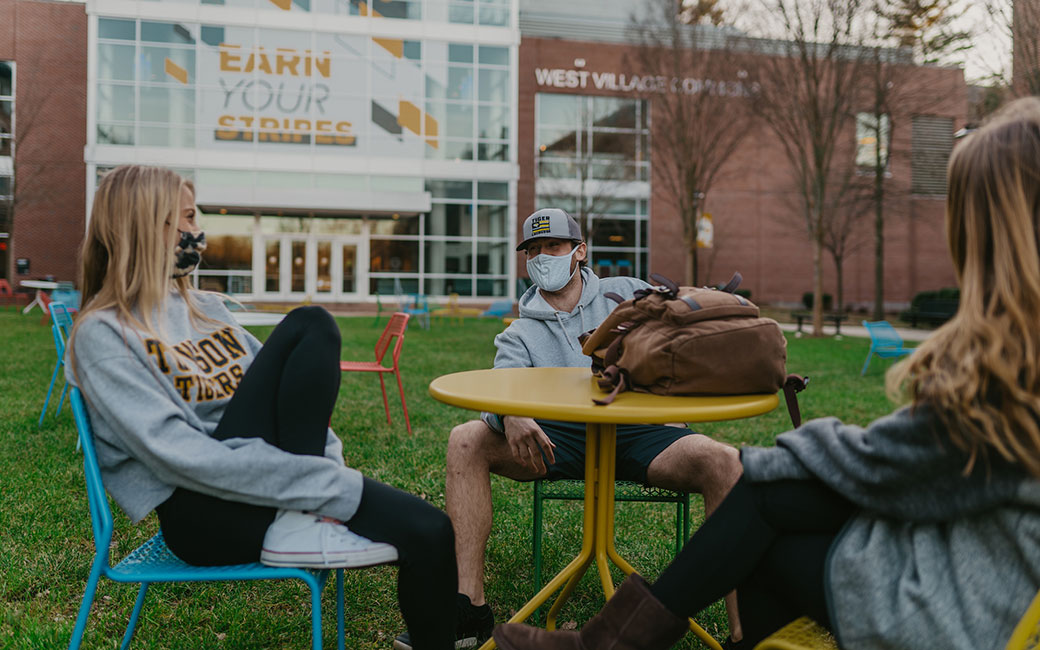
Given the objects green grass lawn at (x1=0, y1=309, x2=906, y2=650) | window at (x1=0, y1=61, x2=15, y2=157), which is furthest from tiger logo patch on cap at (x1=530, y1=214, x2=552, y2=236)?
window at (x1=0, y1=61, x2=15, y2=157)

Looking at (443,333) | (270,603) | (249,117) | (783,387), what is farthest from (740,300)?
(249,117)

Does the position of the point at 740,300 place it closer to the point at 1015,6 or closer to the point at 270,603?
the point at 270,603

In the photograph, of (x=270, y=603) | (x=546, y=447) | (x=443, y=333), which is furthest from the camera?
(x=443, y=333)

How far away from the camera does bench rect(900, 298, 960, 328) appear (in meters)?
20.0

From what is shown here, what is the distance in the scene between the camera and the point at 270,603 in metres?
2.98

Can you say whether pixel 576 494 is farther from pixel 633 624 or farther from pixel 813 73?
pixel 813 73

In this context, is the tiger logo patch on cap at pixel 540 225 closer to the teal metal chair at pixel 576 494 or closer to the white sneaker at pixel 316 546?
the teal metal chair at pixel 576 494

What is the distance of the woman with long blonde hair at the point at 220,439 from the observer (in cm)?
183

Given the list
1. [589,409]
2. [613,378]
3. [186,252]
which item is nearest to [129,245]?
[186,252]

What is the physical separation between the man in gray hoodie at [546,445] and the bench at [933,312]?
19260mm

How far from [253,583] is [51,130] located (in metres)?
29.1

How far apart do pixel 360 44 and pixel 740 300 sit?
25.5m

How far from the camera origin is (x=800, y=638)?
1.60 meters

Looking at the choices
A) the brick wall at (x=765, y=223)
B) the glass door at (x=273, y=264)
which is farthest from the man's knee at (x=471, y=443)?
the glass door at (x=273, y=264)
